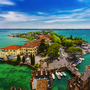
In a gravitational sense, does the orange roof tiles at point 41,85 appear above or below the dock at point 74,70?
above

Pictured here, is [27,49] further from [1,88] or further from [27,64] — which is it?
[1,88]

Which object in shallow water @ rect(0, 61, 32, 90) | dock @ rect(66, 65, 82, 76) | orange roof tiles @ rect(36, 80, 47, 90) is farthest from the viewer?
dock @ rect(66, 65, 82, 76)

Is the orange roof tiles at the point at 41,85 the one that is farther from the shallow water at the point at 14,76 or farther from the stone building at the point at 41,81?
the shallow water at the point at 14,76

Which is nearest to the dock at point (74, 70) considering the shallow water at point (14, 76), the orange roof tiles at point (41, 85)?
the shallow water at point (14, 76)

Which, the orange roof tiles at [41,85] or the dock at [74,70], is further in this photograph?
the dock at [74,70]

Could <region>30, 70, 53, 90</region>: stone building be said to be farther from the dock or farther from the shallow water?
the dock

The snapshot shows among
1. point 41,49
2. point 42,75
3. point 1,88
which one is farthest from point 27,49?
point 42,75

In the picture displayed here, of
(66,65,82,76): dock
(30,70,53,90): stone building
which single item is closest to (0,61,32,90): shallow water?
(30,70,53,90): stone building

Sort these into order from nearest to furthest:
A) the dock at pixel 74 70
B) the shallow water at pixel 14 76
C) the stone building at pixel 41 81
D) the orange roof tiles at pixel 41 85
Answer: the orange roof tiles at pixel 41 85 < the stone building at pixel 41 81 < the shallow water at pixel 14 76 < the dock at pixel 74 70

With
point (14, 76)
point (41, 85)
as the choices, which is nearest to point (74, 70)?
point (41, 85)

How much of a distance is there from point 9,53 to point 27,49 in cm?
1160

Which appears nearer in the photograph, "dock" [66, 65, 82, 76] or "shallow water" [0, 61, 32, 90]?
"shallow water" [0, 61, 32, 90]

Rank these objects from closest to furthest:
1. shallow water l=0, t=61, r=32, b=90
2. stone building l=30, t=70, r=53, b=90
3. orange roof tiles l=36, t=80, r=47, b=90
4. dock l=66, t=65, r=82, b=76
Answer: orange roof tiles l=36, t=80, r=47, b=90
stone building l=30, t=70, r=53, b=90
shallow water l=0, t=61, r=32, b=90
dock l=66, t=65, r=82, b=76

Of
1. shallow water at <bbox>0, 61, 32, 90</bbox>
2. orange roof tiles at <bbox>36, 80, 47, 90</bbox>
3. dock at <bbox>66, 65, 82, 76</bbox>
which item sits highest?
orange roof tiles at <bbox>36, 80, 47, 90</bbox>
